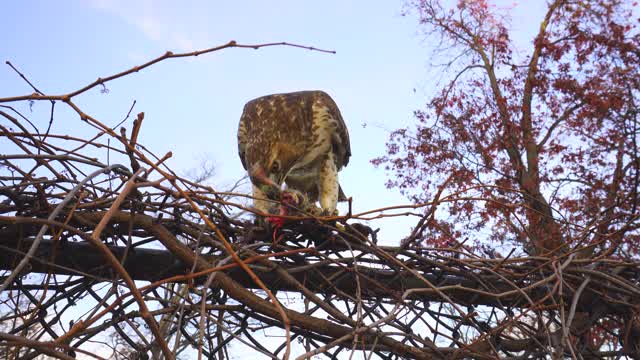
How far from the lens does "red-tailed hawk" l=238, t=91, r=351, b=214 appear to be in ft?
11.3

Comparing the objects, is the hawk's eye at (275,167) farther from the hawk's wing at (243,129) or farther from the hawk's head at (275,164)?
the hawk's wing at (243,129)

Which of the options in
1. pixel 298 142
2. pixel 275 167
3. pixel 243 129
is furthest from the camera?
pixel 243 129

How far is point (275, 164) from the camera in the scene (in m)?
3.34

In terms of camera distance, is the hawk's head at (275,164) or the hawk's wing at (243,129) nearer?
the hawk's head at (275,164)

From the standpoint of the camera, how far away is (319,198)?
379 cm

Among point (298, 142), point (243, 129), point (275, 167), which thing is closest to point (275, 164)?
point (275, 167)

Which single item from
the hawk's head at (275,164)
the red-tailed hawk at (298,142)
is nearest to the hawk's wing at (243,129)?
the red-tailed hawk at (298,142)

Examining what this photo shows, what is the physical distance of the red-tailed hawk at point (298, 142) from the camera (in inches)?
135

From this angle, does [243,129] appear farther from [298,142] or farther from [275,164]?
[275,164]

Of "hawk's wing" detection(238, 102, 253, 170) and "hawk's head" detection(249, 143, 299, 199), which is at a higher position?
"hawk's wing" detection(238, 102, 253, 170)

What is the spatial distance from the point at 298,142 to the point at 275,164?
0.95 ft

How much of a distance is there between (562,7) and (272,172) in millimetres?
7810

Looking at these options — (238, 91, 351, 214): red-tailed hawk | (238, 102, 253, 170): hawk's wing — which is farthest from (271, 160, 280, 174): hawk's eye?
(238, 102, 253, 170): hawk's wing

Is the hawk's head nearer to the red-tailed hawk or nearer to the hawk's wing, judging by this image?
the red-tailed hawk
